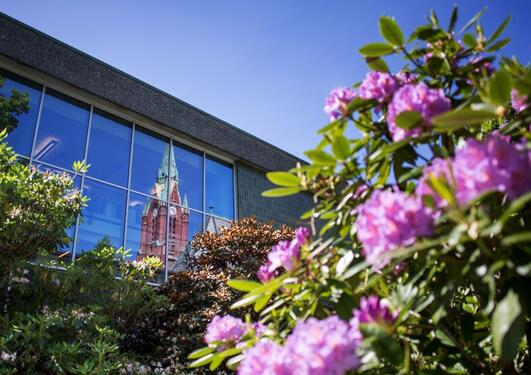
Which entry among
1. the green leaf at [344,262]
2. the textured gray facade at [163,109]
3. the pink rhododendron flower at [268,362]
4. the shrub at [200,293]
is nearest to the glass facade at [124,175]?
the textured gray facade at [163,109]

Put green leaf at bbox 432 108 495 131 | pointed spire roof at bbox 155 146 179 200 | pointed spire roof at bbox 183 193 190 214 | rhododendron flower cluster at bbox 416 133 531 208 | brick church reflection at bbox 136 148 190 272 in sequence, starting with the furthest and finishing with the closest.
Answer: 1. pointed spire roof at bbox 183 193 190 214
2. pointed spire roof at bbox 155 146 179 200
3. brick church reflection at bbox 136 148 190 272
4. green leaf at bbox 432 108 495 131
5. rhododendron flower cluster at bbox 416 133 531 208

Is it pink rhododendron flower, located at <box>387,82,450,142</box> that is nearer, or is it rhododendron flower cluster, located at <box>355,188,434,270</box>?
rhododendron flower cluster, located at <box>355,188,434,270</box>

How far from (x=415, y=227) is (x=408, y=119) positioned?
0.99 feet

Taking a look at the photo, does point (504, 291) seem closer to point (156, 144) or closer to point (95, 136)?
point (95, 136)

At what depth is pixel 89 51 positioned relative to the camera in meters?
8.09

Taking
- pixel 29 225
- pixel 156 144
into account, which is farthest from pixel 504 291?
pixel 156 144

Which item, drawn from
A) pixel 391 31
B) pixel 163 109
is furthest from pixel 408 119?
pixel 163 109

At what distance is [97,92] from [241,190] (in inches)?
160

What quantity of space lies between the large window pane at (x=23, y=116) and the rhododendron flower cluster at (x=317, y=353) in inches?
279

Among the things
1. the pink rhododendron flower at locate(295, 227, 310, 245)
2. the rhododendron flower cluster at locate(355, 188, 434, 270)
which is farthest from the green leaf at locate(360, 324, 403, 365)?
the pink rhododendron flower at locate(295, 227, 310, 245)

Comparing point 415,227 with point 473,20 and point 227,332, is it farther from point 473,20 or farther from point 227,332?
point 473,20

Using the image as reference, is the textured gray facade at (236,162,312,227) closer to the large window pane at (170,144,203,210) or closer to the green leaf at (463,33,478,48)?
the large window pane at (170,144,203,210)

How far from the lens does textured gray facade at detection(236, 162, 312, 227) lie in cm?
1020

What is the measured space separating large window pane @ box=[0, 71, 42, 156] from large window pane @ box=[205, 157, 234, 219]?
386 centimetres
